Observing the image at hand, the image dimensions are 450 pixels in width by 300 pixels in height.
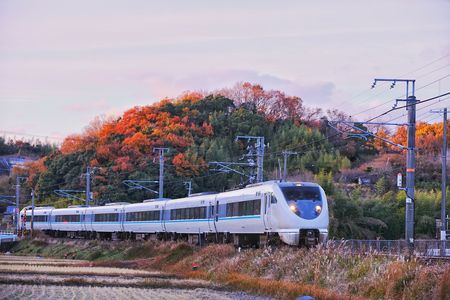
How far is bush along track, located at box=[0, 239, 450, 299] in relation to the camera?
52.2 feet

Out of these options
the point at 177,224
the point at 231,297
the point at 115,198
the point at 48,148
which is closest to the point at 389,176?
the point at 115,198

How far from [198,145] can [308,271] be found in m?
48.6

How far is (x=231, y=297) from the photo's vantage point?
1947 centimetres

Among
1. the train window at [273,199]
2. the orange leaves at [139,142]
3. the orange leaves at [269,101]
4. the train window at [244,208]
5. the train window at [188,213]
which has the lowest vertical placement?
the train window at [188,213]

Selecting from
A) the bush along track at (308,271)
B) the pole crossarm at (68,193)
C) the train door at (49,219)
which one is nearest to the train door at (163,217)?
the bush along track at (308,271)

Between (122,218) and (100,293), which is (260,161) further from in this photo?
(100,293)

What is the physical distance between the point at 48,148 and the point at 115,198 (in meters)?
62.1

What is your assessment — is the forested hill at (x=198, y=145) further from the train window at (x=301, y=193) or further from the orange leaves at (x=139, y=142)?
the train window at (x=301, y=193)

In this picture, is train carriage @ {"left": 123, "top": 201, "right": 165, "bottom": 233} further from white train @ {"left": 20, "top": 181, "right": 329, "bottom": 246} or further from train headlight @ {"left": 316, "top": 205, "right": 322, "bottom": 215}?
train headlight @ {"left": 316, "top": 205, "right": 322, "bottom": 215}

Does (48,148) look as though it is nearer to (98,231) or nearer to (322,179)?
(98,231)

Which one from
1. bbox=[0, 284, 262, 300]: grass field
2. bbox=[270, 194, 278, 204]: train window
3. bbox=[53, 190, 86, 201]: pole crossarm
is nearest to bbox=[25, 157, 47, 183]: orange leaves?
bbox=[53, 190, 86, 201]: pole crossarm

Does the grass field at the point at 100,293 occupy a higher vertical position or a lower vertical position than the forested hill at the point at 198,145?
lower

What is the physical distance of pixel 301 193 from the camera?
27328 millimetres

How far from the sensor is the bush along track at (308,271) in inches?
627
